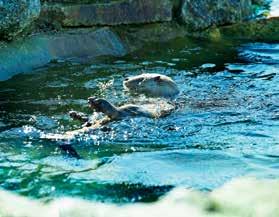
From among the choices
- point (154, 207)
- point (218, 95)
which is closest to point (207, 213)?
point (154, 207)

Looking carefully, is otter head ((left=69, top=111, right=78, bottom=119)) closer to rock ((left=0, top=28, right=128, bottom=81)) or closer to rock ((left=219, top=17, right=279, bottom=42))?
rock ((left=0, top=28, right=128, bottom=81))

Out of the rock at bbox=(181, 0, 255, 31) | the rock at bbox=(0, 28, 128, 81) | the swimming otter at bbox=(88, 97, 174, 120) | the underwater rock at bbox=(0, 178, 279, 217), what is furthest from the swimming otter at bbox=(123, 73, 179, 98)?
the rock at bbox=(181, 0, 255, 31)

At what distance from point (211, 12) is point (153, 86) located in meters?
5.98

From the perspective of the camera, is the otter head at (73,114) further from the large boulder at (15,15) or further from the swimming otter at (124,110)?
the large boulder at (15,15)

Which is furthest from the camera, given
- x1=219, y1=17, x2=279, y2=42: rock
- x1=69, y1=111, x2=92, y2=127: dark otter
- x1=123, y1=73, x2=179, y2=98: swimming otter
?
x1=219, y1=17, x2=279, y2=42: rock

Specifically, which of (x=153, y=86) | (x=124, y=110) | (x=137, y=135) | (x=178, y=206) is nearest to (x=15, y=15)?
(x=153, y=86)

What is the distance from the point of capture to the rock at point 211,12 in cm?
1409

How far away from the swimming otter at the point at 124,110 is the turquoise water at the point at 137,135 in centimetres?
12

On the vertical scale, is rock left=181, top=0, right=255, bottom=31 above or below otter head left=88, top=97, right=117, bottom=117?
above

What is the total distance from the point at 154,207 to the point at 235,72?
235 inches

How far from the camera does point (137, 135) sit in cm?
729

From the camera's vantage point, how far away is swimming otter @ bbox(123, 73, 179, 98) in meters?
9.06

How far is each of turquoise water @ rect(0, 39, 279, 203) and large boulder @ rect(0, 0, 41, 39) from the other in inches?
33.4

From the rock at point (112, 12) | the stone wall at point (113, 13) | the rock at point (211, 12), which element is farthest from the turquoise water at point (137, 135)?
the rock at point (211, 12)
